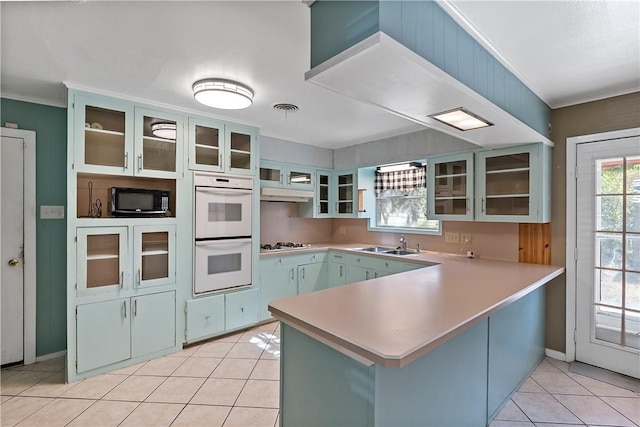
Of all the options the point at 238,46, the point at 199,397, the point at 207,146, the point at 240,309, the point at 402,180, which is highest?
the point at 238,46

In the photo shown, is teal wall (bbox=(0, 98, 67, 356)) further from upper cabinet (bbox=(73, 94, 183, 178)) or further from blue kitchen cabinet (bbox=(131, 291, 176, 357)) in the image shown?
blue kitchen cabinet (bbox=(131, 291, 176, 357))

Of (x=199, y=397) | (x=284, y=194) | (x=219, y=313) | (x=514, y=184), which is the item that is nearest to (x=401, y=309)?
(x=199, y=397)

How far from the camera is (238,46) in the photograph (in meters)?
1.87

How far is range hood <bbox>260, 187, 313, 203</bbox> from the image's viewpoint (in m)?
3.87

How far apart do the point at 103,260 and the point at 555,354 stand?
4.25 m

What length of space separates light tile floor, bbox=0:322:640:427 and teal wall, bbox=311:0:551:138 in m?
2.19

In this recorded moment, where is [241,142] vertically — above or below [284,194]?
above

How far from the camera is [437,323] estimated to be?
135cm

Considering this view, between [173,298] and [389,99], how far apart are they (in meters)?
2.66

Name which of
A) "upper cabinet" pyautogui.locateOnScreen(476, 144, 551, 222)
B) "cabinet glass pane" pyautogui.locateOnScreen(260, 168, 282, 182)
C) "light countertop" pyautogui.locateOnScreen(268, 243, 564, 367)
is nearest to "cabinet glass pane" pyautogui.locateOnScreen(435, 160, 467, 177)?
"upper cabinet" pyautogui.locateOnScreen(476, 144, 551, 222)

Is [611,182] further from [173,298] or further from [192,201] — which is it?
[173,298]

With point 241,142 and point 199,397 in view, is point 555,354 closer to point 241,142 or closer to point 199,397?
point 199,397

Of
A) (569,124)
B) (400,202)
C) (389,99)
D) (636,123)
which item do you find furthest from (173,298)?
(636,123)

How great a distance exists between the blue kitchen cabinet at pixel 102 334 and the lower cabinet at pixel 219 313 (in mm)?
536
